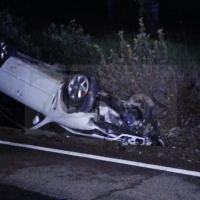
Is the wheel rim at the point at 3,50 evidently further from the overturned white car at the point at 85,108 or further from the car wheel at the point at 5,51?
the overturned white car at the point at 85,108

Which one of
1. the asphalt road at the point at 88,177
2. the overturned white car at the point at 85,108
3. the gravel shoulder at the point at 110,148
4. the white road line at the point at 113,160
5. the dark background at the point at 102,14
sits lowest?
the asphalt road at the point at 88,177

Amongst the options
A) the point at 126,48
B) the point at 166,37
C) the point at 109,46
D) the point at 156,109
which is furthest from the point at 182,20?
the point at 156,109

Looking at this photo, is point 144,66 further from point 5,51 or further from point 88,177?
point 88,177

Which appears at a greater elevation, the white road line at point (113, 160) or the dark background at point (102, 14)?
the dark background at point (102, 14)

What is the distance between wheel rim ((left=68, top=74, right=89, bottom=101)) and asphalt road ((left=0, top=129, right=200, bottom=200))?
35.4 inches

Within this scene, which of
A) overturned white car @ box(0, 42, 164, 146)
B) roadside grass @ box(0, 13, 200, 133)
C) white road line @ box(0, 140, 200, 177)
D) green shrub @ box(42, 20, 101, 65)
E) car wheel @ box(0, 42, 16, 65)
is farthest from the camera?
green shrub @ box(42, 20, 101, 65)

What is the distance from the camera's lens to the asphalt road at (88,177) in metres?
7.14

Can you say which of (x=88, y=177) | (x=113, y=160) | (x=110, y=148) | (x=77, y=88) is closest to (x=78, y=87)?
(x=77, y=88)

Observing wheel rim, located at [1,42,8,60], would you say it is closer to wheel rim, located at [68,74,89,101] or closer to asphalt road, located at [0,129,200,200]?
wheel rim, located at [68,74,89,101]

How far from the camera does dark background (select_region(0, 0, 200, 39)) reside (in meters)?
17.4

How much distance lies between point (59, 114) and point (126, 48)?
259cm

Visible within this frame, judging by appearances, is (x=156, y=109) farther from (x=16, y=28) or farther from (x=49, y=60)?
(x=16, y=28)

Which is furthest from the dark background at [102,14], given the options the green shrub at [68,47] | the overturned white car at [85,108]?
the overturned white car at [85,108]

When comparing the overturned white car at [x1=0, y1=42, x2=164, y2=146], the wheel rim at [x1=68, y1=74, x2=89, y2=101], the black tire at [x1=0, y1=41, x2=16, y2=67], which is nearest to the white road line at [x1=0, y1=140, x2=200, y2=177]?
the overturned white car at [x1=0, y1=42, x2=164, y2=146]
